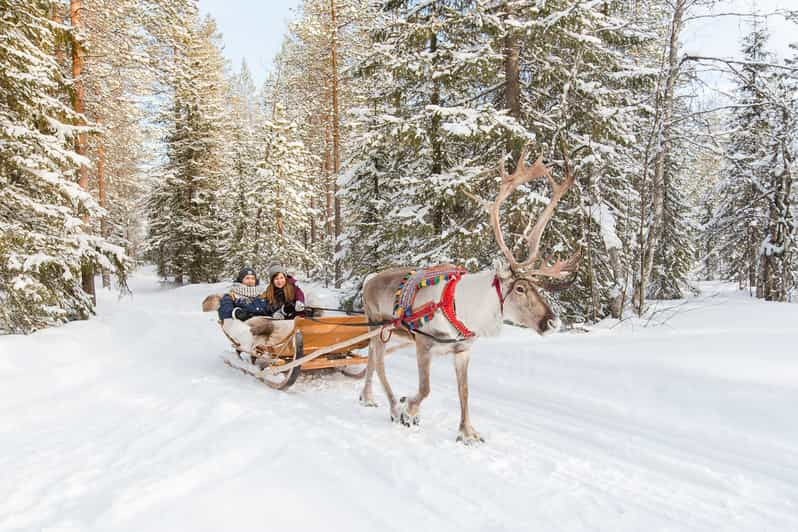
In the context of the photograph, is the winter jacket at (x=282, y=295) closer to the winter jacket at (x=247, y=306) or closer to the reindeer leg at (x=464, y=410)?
the winter jacket at (x=247, y=306)

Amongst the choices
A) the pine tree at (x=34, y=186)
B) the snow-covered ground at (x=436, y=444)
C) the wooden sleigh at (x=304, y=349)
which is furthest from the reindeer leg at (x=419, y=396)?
the pine tree at (x=34, y=186)

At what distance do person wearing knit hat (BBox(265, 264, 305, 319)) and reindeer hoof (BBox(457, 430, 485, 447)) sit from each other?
386 centimetres

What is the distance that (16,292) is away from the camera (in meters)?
7.88

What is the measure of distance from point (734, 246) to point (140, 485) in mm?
27038

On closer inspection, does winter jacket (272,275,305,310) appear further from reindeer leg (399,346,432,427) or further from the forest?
reindeer leg (399,346,432,427)

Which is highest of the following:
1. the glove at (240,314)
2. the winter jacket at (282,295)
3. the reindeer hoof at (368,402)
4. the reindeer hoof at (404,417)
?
the winter jacket at (282,295)

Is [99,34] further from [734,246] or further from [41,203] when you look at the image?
[734,246]

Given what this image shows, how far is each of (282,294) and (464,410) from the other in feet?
14.0

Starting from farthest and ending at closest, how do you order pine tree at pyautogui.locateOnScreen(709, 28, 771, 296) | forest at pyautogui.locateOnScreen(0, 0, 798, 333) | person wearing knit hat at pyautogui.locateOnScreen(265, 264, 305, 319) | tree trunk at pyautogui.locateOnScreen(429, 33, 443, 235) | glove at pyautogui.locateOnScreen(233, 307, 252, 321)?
pine tree at pyautogui.locateOnScreen(709, 28, 771, 296), tree trunk at pyautogui.locateOnScreen(429, 33, 443, 235), forest at pyautogui.locateOnScreen(0, 0, 798, 333), person wearing knit hat at pyautogui.locateOnScreen(265, 264, 305, 319), glove at pyautogui.locateOnScreen(233, 307, 252, 321)

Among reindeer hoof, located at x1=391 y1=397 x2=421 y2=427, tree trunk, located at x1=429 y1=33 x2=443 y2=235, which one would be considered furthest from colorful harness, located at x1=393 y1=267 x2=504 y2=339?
tree trunk, located at x1=429 y1=33 x2=443 y2=235

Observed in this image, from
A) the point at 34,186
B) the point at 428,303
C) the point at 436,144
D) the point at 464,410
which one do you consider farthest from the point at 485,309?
the point at 34,186

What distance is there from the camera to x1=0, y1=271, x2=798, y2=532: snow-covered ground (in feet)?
10.5

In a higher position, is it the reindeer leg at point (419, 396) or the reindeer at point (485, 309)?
the reindeer at point (485, 309)

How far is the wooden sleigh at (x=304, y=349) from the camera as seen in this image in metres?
5.93
